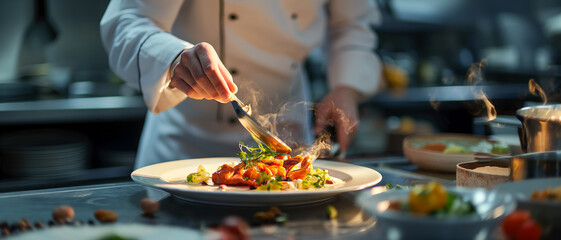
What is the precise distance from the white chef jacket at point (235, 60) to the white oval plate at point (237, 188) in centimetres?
42

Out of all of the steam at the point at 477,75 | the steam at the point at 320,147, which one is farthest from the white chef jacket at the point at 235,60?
the steam at the point at 477,75

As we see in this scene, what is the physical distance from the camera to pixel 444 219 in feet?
2.42

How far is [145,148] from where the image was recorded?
2.11 metres

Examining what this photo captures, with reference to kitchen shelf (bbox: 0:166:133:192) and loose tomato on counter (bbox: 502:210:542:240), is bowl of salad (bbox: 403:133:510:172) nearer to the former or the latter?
loose tomato on counter (bbox: 502:210:542:240)

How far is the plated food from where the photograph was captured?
1.19 metres

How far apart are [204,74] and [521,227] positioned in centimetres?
76

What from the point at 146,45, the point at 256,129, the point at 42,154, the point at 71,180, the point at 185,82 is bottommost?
the point at 71,180

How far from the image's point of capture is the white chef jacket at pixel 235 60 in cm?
173

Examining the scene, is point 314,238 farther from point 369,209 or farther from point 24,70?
point 24,70

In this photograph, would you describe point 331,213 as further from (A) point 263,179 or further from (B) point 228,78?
(B) point 228,78

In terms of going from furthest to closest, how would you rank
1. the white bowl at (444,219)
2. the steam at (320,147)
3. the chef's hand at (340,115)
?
the chef's hand at (340,115) → the steam at (320,147) → the white bowl at (444,219)

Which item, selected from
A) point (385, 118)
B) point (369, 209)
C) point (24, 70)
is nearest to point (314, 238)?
point (369, 209)

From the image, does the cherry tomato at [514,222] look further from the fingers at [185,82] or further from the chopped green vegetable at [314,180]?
the fingers at [185,82]

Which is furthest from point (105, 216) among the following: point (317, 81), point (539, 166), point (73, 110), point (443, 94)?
point (443, 94)
